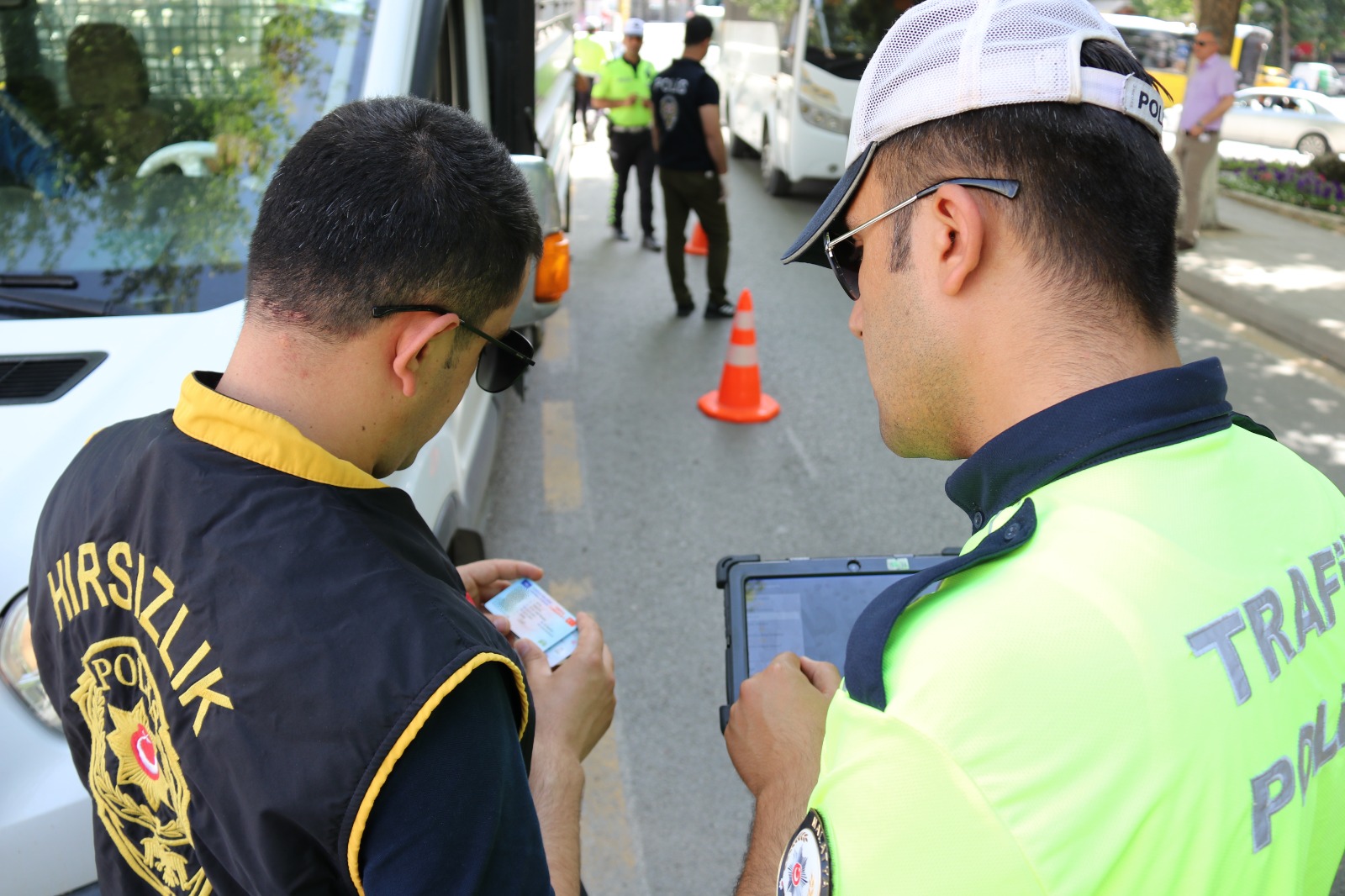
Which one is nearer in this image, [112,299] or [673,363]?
[112,299]

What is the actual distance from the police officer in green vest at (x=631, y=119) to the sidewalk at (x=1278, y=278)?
4687 millimetres

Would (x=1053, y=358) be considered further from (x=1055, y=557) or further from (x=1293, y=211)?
(x=1293, y=211)

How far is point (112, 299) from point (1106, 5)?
99.5ft

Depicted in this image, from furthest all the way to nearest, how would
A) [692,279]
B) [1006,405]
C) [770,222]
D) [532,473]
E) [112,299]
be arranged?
[770,222], [692,279], [532,473], [112,299], [1006,405]

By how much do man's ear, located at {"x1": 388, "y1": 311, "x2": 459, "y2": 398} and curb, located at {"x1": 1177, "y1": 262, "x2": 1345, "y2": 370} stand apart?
6929 millimetres

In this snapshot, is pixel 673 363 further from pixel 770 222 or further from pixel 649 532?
pixel 770 222

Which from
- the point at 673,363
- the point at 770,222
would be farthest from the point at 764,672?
the point at 770,222

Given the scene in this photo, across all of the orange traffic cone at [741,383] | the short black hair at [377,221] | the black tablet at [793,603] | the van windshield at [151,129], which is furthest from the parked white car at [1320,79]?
the short black hair at [377,221]

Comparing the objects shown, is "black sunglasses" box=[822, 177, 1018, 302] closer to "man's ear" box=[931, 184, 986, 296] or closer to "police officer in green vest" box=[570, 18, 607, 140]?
"man's ear" box=[931, 184, 986, 296]

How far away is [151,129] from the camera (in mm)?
3158

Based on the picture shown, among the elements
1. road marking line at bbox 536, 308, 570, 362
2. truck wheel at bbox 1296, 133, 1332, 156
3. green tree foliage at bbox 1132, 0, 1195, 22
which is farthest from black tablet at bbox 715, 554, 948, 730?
green tree foliage at bbox 1132, 0, 1195, 22

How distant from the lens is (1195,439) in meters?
1.10

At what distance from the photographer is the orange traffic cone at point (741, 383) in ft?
19.8

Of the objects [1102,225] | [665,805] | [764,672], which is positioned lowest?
[665,805]
